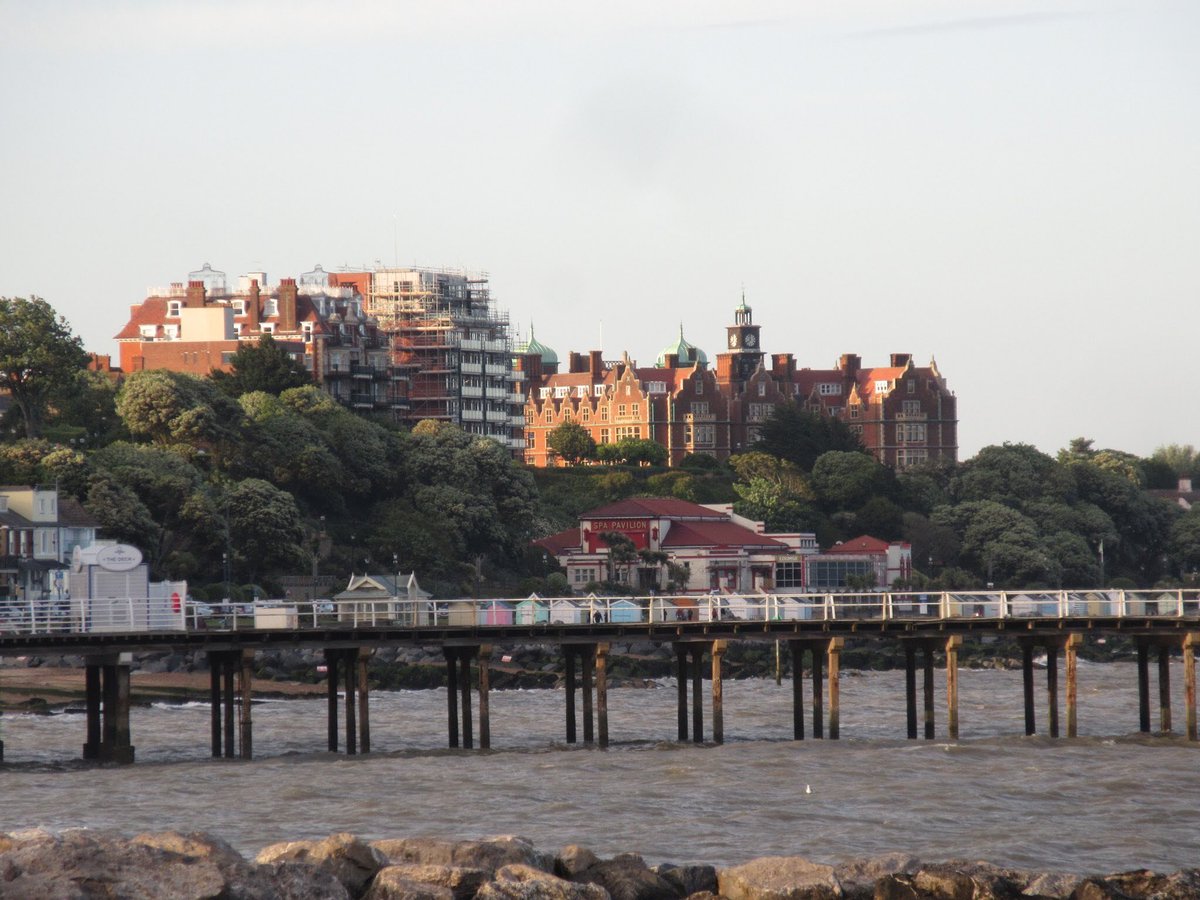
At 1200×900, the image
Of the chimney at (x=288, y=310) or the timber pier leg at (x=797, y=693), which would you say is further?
the chimney at (x=288, y=310)

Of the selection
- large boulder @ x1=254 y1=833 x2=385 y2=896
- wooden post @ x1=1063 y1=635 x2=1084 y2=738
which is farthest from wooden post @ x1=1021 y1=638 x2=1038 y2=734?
large boulder @ x1=254 y1=833 x2=385 y2=896

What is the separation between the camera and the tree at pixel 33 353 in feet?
392

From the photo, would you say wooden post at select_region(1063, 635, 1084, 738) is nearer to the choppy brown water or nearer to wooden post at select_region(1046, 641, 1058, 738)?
wooden post at select_region(1046, 641, 1058, 738)

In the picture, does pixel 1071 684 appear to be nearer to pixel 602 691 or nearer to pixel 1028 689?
pixel 1028 689

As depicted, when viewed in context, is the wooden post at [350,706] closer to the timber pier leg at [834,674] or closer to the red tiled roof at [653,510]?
the timber pier leg at [834,674]

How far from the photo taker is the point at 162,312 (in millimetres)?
177000

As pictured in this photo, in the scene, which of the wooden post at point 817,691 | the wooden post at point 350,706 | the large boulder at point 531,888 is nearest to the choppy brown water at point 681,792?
the wooden post at point 817,691

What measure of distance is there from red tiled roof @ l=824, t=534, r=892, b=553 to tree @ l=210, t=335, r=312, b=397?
39258 mm

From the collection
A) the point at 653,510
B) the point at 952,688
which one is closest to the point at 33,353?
the point at 653,510

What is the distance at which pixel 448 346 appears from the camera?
594 feet

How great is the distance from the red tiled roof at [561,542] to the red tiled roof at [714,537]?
6082 millimetres

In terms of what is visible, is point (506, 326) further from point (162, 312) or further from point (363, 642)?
point (363, 642)

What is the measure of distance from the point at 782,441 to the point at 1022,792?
438ft

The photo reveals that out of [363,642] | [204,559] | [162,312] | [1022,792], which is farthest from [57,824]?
[162,312]
